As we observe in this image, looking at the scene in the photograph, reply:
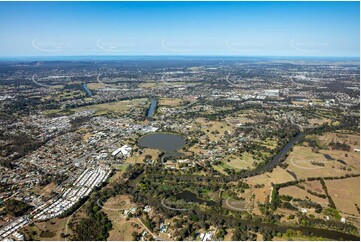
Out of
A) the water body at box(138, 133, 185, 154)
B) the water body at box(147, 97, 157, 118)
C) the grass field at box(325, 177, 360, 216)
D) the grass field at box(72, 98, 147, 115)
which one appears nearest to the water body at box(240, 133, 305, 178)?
the grass field at box(325, 177, 360, 216)

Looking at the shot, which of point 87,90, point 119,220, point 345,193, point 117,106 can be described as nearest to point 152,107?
point 117,106

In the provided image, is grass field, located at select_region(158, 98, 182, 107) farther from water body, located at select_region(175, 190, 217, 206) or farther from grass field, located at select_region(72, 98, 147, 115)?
water body, located at select_region(175, 190, 217, 206)

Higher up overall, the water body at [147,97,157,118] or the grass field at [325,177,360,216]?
the water body at [147,97,157,118]

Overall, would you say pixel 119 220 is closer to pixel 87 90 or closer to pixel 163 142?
pixel 163 142

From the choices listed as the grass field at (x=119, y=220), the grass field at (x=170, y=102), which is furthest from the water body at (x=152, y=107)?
the grass field at (x=119, y=220)

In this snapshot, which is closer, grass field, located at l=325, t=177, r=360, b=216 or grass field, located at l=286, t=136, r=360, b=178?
grass field, located at l=325, t=177, r=360, b=216

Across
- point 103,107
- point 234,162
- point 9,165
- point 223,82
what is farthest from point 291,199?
point 223,82

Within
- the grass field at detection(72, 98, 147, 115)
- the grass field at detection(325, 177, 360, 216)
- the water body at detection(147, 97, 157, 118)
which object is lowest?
the grass field at detection(325, 177, 360, 216)

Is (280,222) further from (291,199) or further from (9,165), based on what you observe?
(9,165)

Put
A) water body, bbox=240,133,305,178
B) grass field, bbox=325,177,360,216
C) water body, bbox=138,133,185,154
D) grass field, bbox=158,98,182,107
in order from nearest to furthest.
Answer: grass field, bbox=325,177,360,216 → water body, bbox=240,133,305,178 → water body, bbox=138,133,185,154 → grass field, bbox=158,98,182,107
